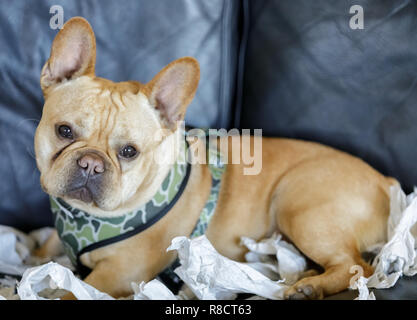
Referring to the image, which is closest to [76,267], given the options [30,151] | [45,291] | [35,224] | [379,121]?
[45,291]

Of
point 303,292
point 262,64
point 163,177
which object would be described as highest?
point 262,64

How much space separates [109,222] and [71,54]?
42 centimetres

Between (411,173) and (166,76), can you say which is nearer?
(166,76)

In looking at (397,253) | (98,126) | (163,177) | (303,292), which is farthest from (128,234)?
(397,253)

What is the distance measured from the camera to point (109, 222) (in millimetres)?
1178

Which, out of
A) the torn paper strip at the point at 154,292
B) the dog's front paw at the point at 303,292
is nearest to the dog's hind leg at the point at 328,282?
the dog's front paw at the point at 303,292

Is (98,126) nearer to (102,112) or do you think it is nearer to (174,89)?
(102,112)

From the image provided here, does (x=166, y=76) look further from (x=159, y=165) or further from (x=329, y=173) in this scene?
(x=329, y=173)

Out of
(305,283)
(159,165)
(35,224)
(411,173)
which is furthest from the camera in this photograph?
(35,224)

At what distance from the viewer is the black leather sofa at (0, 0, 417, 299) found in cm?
130

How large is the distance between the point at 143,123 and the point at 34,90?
45 cm

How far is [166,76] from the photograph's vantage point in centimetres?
111

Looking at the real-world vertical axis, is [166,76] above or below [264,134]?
above

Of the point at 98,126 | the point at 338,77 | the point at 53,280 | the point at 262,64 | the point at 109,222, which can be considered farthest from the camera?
the point at 262,64
